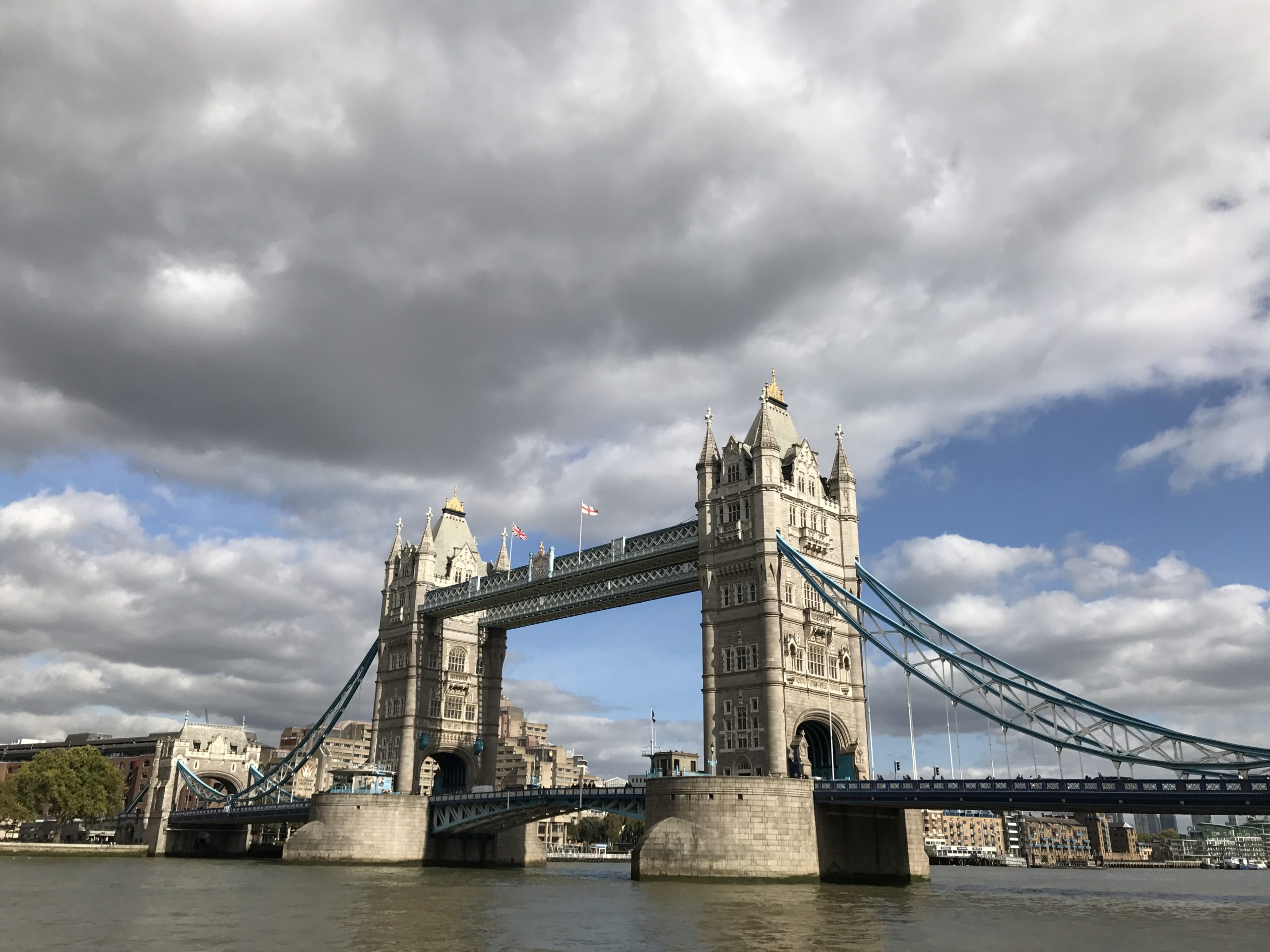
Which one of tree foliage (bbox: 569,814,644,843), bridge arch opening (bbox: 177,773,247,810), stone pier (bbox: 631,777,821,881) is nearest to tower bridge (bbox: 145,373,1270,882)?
stone pier (bbox: 631,777,821,881)

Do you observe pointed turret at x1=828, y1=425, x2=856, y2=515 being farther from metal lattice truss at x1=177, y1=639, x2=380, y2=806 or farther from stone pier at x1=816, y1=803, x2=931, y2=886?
metal lattice truss at x1=177, y1=639, x2=380, y2=806

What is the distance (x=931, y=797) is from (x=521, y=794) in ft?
105

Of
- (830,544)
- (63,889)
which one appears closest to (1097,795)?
(830,544)

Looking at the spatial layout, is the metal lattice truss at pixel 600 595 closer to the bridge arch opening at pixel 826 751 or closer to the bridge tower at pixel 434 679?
the bridge tower at pixel 434 679

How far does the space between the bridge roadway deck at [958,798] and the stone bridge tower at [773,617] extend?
616 centimetres

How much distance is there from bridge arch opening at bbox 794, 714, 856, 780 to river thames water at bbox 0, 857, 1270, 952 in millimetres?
9035

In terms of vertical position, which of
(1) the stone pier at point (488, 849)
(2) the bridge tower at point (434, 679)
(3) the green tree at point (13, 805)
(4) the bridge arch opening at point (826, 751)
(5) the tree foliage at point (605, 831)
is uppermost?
(2) the bridge tower at point (434, 679)

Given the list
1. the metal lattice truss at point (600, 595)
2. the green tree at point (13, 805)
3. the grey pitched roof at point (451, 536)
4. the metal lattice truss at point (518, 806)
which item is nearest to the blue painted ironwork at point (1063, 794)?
the metal lattice truss at point (518, 806)

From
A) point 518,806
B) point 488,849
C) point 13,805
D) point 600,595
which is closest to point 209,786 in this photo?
point 13,805

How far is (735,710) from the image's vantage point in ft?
225

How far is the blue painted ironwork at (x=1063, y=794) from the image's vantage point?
47562 millimetres

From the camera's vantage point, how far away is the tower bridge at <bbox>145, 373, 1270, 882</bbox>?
56.9 meters

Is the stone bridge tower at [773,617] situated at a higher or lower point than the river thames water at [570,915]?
higher

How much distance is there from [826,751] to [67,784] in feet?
302
